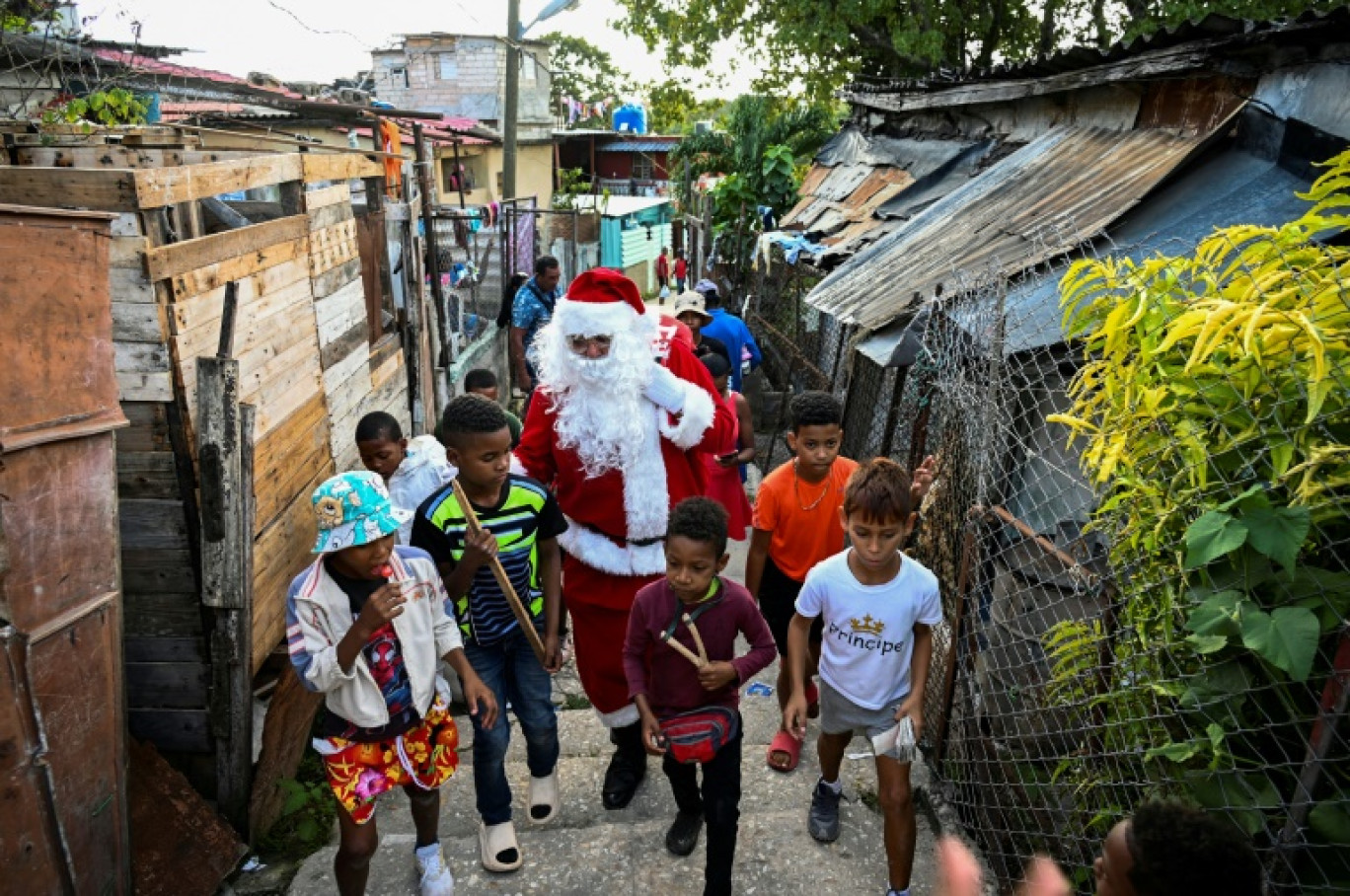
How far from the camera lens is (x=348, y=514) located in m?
2.59

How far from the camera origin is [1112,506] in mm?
2191

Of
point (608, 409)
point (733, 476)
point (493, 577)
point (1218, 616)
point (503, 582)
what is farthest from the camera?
point (733, 476)

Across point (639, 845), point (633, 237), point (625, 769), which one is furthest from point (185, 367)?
point (633, 237)

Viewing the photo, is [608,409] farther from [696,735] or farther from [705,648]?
[696,735]

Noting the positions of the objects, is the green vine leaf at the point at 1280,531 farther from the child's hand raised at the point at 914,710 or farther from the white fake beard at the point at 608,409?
the white fake beard at the point at 608,409

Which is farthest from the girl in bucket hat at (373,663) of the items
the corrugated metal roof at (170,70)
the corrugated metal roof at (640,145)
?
the corrugated metal roof at (640,145)

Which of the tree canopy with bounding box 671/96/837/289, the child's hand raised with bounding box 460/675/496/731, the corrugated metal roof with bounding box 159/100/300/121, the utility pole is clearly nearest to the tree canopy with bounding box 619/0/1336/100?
the tree canopy with bounding box 671/96/837/289

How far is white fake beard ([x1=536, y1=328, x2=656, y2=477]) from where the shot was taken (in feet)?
11.6

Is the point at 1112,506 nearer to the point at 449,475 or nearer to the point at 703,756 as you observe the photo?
the point at 703,756

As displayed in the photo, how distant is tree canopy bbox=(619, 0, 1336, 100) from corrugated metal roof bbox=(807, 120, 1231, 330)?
7.35 m

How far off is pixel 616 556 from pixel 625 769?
89 cm

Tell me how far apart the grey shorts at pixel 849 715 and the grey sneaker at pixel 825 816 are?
0.29 metres

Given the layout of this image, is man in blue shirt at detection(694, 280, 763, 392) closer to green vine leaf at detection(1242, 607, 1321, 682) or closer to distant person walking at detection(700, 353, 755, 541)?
distant person walking at detection(700, 353, 755, 541)

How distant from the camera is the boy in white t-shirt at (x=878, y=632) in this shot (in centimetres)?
285
